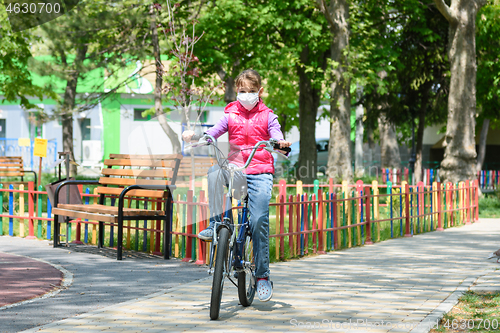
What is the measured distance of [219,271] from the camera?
16.4 ft

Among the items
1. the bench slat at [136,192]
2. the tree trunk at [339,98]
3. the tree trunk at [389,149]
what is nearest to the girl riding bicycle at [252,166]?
the bench slat at [136,192]

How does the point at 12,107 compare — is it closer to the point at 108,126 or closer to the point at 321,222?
the point at 108,126

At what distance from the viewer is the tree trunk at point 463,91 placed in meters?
18.8

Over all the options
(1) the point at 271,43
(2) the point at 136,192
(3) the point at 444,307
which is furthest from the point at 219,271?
(1) the point at 271,43

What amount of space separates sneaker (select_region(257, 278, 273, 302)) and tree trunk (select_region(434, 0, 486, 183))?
46.9 ft

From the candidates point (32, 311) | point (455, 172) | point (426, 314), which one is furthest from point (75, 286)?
point (455, 172)

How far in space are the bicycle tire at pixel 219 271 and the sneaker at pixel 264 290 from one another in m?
0.51

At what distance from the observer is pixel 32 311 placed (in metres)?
5.37

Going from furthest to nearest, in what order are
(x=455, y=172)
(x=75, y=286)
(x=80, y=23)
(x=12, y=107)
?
1. (x=12, y=107)
2. (x=80, y=23)
3. (x=455, y=172)
4. (x=75, y=286)

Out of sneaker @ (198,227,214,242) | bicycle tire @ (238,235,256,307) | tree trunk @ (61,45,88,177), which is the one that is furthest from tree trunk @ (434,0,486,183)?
sneaker @ (198,227,214,242)

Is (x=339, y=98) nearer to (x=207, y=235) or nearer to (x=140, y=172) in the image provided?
(x=140, y=172)

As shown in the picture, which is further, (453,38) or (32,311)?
(453,38)

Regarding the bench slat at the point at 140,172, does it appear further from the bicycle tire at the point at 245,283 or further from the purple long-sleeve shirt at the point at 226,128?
the bicycle tire at the point at 245,283

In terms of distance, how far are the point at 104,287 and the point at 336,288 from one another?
89.4 inches
